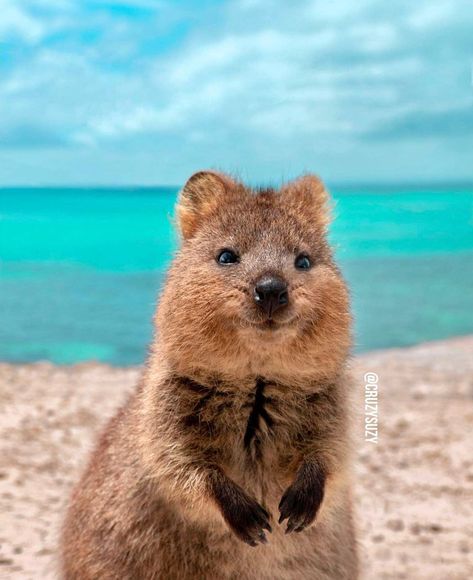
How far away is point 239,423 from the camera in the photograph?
4.69 metres

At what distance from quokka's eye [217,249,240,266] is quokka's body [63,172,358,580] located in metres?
0.01

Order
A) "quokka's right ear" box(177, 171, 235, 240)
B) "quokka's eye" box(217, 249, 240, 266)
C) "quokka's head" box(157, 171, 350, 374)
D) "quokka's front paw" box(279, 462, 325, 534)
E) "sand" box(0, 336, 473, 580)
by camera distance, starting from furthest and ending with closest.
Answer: "sand" box(0, 336, 473, 580)
"quokka's right ear" box(177, 171, 235, 240)
"quokka's eye" box(217, 249, 240, 266)
"quokka's front paw" box(279, 462, 325, 534)
"quokka's head" box(157, 171, 350, 374)

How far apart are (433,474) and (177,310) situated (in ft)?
17.8

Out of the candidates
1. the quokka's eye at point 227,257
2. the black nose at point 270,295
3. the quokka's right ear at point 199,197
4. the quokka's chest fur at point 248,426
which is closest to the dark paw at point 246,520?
the quokka's chest fur at point 248,426

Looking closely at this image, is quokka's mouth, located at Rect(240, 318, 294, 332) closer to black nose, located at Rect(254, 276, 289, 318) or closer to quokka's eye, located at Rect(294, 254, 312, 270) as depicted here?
black nose, located at Rect(254, 276, 289, 318)

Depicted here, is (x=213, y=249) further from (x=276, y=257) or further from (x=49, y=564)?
(x=49, y=564)

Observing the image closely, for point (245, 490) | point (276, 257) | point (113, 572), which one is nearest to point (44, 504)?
point (113, 572)

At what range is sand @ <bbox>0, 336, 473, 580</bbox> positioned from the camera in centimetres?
699

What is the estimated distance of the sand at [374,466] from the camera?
6.99 metres

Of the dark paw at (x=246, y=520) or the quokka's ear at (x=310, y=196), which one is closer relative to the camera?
Answer: the dark paw at (x=246, y=520)

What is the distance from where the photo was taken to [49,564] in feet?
21.0

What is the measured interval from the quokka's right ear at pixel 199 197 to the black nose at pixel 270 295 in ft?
3.75

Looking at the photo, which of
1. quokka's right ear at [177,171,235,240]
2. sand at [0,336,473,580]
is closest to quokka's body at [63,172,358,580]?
quokka's right ear at [177,171,235,240]

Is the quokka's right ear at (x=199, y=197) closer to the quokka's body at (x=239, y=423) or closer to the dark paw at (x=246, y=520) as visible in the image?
the quokka's body at (x=239, y=423)
